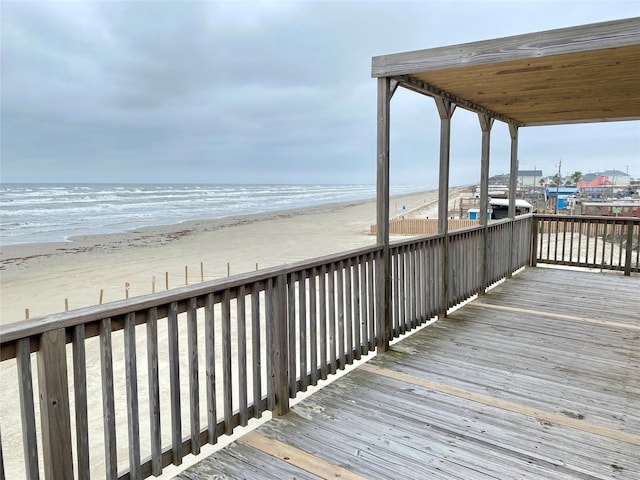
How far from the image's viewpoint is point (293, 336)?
2.59 m

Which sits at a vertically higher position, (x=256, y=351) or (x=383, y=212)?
(x=383, y=212)

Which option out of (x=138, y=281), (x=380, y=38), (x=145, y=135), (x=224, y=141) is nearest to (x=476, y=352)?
(x=138, y=281)

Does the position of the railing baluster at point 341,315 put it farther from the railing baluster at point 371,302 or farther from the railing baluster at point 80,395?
the railing baluster at point 80,395

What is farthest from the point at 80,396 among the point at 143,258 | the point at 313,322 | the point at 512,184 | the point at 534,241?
the point at 143,258

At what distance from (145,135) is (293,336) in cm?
6384

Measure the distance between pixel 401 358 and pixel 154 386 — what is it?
2085 millimetres

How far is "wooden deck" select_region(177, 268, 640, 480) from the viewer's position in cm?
204

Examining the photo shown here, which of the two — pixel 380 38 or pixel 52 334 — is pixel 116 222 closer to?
pixel 380 38

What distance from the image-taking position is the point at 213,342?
82.0 inches

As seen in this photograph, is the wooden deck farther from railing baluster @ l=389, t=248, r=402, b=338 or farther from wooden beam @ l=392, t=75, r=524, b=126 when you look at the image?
wooden beam @ l=392, t=75, r=524, b=126

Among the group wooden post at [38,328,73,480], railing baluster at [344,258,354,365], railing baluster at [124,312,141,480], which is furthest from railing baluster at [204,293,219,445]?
railing baluster at [344,258,354,365]

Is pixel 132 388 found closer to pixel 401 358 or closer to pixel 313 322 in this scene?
pixel 313 322

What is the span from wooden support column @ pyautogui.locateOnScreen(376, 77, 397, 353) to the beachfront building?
0.04 ft

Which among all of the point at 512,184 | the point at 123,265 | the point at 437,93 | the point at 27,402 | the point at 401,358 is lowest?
the point at 123,265
